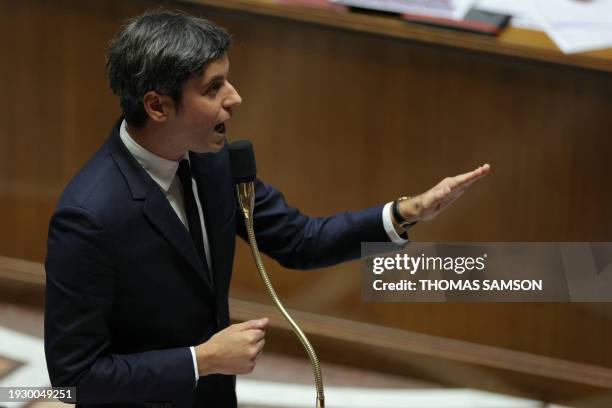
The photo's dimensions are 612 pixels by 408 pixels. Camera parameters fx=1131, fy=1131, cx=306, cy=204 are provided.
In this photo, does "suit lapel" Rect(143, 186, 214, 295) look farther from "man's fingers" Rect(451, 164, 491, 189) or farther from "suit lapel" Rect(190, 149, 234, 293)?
"man's fingers" Rect(451, 164, 491, 189)

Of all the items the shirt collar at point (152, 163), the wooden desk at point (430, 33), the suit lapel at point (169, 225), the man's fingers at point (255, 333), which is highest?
the wooden desk at point (430, 33)

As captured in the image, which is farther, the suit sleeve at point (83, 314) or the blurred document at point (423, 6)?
the blurred document at point (423, 6)

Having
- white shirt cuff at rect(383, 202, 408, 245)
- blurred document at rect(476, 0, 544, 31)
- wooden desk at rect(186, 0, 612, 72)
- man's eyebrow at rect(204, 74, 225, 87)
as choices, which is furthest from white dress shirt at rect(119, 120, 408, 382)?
blurred document at rect(476, 0, 544, 31)

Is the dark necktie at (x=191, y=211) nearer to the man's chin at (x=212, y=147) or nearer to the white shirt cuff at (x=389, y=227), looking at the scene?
the man's chin at (x=212, y=147)

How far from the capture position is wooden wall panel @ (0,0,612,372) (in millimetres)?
2033

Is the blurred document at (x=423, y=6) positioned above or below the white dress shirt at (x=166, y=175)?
above

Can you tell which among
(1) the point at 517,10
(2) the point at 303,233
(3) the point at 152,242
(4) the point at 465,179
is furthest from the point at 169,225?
(1) the point at 517,10

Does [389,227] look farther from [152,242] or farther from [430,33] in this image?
[430,33]

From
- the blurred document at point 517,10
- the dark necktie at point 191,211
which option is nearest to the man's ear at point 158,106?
the dark necktie at point 191,211

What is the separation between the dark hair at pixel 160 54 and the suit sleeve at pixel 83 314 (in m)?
0.15

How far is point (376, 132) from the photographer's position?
7.05ft

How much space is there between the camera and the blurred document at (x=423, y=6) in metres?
2.04

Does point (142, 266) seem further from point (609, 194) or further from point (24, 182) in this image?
point (24, 182)

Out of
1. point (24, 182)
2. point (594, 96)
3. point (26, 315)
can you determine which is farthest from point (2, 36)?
point (594, 96)
